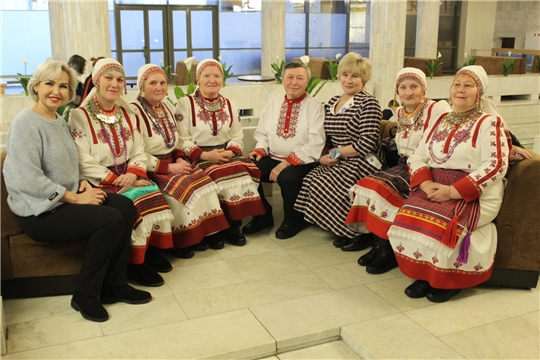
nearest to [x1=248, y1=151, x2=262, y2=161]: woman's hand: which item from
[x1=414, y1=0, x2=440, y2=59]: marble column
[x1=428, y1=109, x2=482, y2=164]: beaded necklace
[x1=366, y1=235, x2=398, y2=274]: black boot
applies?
[x1=366, y1=235, x2=398, y2=274]: black boot

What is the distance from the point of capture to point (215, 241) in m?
4.18

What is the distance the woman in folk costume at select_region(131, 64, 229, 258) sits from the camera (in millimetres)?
3889

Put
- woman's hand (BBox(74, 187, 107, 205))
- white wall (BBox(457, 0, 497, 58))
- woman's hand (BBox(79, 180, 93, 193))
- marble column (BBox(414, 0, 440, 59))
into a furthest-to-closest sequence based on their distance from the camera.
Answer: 1. white wall (BBox(457, 0, 497, 58))
2. marble column (BBox(414, 0, 440, 59))
3. woman's hand (BBox(79, 180, 93, 193))
4. woman's hand (BBox(74, 187, 107, 205))

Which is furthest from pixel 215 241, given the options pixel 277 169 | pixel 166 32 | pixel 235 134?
pixel 166 32

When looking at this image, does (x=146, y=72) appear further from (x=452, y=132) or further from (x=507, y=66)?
(x=507, y=66)

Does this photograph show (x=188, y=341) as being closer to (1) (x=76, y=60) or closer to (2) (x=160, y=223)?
(2) (x=160, y=223)

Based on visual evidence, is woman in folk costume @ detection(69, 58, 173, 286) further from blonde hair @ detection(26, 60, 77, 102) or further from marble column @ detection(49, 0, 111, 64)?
marble column @ detection(49, 0, 111, 64)

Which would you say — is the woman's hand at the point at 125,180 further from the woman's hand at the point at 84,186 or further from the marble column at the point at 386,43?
the marble column at the point at 386,43

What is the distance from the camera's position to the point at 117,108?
3.68 m

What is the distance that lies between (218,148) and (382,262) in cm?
148

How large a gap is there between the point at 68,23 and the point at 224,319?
5047 millimetres

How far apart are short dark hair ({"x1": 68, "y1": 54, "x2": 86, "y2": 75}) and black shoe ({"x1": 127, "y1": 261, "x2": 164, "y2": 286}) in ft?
11.7

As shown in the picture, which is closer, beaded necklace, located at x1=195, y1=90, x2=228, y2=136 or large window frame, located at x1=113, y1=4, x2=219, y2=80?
beaded necklace, located at x1=195, y1=90, x2=228, y2=136

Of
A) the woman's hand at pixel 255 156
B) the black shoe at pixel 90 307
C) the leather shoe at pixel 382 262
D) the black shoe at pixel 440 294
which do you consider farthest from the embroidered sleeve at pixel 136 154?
the black shoe at pixel 440 294
